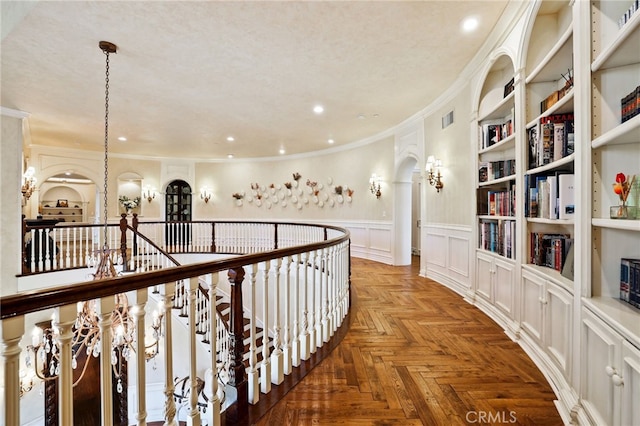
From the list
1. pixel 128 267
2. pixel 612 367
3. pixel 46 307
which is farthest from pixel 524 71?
pixel 128 267

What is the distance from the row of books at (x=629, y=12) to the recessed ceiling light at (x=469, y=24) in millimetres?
1522

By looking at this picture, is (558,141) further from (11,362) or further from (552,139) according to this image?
(11,362)

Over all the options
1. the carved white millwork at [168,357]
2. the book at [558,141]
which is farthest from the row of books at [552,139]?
the carved white millwork at [168,357]

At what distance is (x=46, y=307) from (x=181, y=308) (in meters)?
4.94

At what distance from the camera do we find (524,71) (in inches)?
99.0

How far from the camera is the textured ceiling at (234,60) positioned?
2574mm

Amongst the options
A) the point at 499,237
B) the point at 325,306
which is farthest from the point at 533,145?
the point at 325,306

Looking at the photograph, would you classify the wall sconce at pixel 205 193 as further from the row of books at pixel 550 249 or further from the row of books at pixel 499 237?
the row of books at pixel 550 249

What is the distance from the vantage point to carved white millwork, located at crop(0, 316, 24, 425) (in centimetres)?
78

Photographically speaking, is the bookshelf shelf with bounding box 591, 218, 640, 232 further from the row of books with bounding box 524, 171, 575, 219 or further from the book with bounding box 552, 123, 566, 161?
the book with bounding box 552, 123, 566, 161

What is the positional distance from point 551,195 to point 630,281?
85cm

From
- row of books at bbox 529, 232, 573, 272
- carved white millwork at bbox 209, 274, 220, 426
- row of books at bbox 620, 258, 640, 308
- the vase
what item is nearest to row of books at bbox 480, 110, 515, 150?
row of books at bbox 529, 232, 573, 272

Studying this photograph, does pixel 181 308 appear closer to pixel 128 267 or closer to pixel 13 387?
pixel 128 267

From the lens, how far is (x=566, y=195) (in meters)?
1.99
